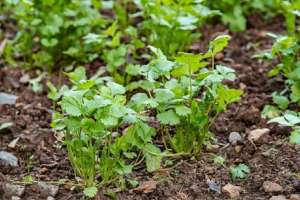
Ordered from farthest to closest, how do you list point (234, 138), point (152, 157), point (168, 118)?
point (234, 138), point (152, 157), point (168, 118)

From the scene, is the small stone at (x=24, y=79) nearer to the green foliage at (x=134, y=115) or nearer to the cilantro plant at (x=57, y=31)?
the cilantro plant at (x=57, y=31)

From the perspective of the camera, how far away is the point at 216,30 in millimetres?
3535

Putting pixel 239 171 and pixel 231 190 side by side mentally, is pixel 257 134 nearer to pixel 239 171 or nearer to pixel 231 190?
pixel 239 171

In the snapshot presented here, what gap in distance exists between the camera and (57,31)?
10.5 ft

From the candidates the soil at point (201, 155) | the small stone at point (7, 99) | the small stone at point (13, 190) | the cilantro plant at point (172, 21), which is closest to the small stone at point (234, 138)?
the soil at point (201, 155)

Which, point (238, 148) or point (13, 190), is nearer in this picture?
point (13, 190)

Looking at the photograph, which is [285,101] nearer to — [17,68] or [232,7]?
[232,7]

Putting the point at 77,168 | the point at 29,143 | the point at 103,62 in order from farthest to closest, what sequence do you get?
1. the point at 103,62
2. the point at 29,143
3. the point at 77,168

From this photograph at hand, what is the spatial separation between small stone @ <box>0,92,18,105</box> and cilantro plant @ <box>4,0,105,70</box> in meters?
0.33

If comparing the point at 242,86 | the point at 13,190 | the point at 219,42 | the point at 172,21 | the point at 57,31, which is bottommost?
the point at 13,190

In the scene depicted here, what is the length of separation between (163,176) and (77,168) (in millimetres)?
309

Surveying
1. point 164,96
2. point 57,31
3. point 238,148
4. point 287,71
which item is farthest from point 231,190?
point 57,31

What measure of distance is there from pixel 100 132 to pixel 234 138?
0.65 meters

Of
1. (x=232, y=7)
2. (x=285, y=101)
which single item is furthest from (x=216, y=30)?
(x=285, y=101)
